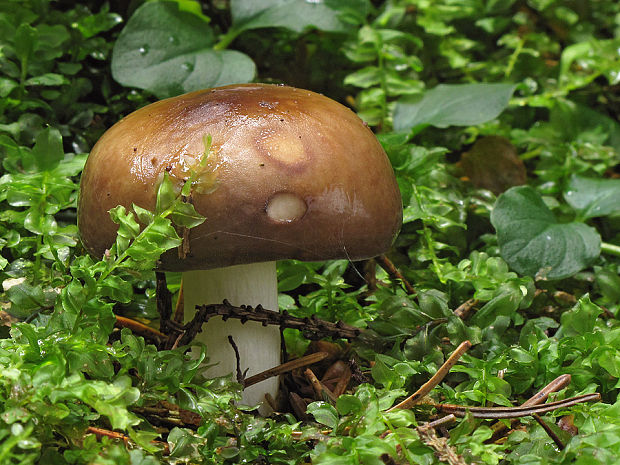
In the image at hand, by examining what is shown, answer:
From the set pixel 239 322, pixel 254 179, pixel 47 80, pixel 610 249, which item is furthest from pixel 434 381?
pixel 47 80

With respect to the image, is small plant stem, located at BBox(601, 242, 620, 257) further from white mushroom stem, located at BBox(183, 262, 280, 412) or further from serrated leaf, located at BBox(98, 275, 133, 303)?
serrated leaf, located at BBox(98, 275, 133, 303)

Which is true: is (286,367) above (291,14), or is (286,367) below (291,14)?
below

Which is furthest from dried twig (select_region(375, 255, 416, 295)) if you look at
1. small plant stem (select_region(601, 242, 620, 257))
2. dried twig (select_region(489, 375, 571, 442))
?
small plant stem (select_region(601, 242, 620, 257))

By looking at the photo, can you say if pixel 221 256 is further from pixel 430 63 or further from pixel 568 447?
pixel 430 63

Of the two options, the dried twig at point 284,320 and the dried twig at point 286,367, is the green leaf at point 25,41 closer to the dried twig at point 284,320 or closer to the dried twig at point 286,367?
the dried twig at point 284,320

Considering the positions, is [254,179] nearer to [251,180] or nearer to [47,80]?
[251,180]
